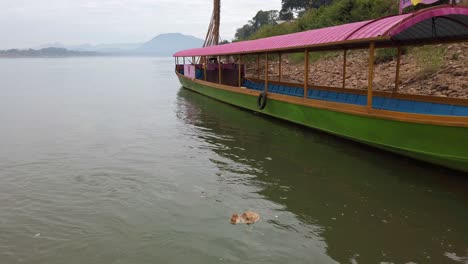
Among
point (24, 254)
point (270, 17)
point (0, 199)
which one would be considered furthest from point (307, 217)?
point (270, 17)

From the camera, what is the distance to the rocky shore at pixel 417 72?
1302 cm

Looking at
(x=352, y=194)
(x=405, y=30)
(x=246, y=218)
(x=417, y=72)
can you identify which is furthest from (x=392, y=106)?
(x=246, y=218)

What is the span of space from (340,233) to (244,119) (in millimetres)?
9134

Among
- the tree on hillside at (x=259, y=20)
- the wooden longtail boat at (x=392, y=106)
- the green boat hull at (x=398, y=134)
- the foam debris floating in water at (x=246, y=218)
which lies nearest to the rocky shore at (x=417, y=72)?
the wooden longtail boat at (x=392, y=106)

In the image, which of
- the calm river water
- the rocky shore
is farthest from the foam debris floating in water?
the rocky shore

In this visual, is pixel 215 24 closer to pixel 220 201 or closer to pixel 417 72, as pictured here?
pixel 417 72

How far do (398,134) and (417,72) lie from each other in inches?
353

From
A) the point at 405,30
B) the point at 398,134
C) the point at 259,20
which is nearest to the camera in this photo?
the point at 398,134

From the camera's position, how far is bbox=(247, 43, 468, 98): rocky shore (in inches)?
512

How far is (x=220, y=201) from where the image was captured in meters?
6.33

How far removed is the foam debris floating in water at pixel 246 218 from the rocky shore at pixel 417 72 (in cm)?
976

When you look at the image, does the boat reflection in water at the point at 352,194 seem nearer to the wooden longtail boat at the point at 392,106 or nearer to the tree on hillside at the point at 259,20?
the wooden longtail boat at the point at 392,106

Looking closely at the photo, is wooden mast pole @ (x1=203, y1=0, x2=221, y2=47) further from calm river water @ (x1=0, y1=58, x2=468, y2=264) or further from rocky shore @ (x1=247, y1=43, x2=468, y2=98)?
calm river water @ (x1=0, y1=58, x2=468, y2=264)

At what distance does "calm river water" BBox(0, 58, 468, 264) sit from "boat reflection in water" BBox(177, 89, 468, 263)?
2 centimetres
